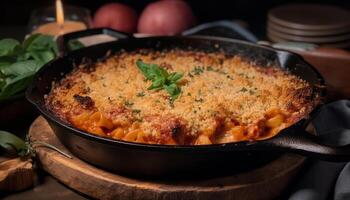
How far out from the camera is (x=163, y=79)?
176 centimetres

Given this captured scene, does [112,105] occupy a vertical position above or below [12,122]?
above

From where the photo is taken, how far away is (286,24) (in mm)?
2666

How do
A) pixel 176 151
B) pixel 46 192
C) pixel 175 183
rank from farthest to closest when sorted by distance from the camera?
pixel 46 192 < pixel 175 183 < pixel 176 151

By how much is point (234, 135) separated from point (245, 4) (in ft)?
6.46

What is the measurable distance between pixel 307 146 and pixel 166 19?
5.49 ft

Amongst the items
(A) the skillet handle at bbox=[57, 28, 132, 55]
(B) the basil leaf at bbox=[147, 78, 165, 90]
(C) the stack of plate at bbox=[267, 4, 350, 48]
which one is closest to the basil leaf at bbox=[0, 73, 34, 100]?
(A) the skillet handle at bbox=[57, 28, 132, 55]

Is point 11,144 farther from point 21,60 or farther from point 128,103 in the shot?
point 21,60

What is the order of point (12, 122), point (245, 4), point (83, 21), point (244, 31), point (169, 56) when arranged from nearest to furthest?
point (12, 122) < point (169, 56) < point (244, 31) < point (83, 21) < point (245, 4)

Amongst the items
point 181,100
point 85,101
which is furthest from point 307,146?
point 85,101

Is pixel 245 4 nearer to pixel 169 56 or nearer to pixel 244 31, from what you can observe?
pixel 244 31

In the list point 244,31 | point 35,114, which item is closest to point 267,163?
point 35,114

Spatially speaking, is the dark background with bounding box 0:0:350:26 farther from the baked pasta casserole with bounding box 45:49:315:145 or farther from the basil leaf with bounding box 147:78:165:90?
the basil leaf with bounding box 147:78:165:90

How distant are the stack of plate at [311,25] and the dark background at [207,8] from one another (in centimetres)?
40

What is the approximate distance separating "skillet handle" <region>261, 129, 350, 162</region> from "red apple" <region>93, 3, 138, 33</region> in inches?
70.5
